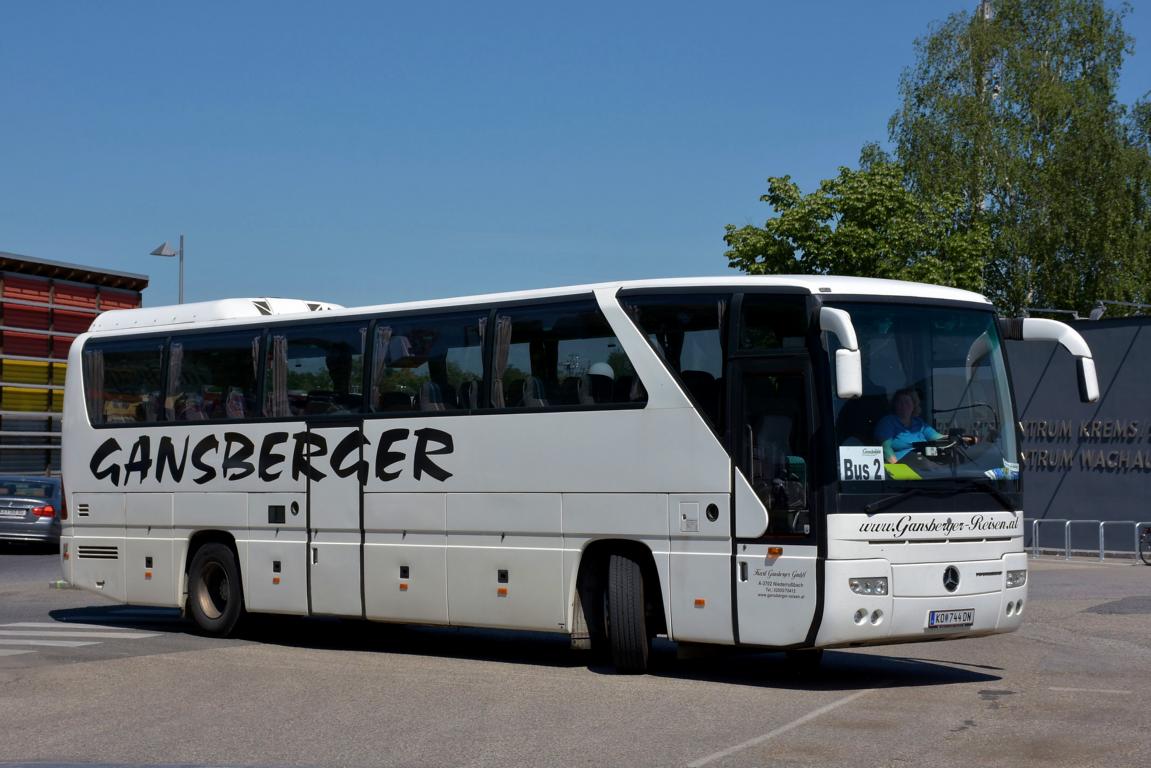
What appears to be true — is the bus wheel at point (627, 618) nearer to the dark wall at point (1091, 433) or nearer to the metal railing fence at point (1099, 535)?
the metal railing fence at point (1099, 535)

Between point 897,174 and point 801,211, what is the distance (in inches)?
153

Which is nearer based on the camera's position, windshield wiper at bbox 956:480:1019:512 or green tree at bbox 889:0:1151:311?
windshield wiper at bbox 956:480:1019:512

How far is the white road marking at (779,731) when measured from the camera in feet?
28.8

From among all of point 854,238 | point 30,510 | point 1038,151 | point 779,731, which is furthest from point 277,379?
point 1038,151

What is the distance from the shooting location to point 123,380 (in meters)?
17.8

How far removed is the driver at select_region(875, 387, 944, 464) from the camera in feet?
39.3

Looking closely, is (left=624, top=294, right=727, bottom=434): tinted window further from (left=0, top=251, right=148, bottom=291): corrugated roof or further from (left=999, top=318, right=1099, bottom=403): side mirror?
(left=0, top=251, right=148, bottom=291): corrugated roof

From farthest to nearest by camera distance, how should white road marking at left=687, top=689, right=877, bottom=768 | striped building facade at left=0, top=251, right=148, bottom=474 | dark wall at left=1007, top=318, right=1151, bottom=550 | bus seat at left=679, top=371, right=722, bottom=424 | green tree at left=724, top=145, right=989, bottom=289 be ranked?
green tree at left=724, top=145, right=989, bottom=289 → dark wall at left=1007, top=318, right=1151, bottom=550 → striped building facade at left=0, top=251, right=148, bottom=474 → bus seat at left=679, top=371, right=722, bottom=424 → white road marking at left=687, top=689, right=877, bottom=768

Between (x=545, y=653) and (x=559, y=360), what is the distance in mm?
3348

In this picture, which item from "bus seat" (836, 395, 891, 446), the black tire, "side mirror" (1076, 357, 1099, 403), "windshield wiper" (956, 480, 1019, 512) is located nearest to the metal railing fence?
the black tire

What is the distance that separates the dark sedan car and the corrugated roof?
4.00m

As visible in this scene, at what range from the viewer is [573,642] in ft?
44.7

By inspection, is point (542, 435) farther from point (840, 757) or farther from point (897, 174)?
point (897, 174)

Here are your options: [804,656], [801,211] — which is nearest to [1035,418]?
[801,211]
